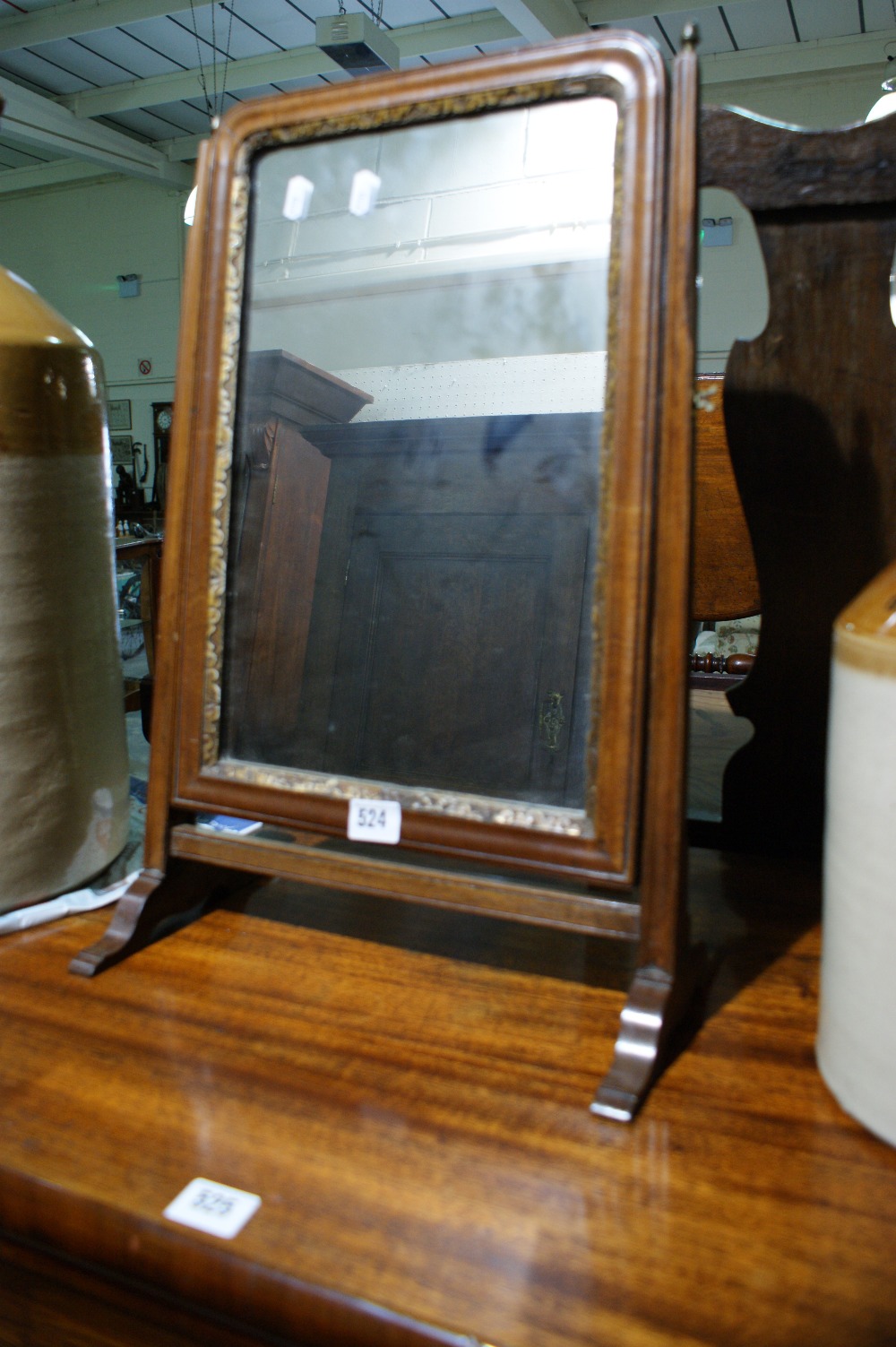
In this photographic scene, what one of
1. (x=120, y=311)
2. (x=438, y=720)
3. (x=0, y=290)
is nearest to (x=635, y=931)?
(x=438, y=720)

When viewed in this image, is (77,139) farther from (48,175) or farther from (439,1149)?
(439,1149)

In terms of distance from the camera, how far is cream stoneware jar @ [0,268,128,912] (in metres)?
0.83

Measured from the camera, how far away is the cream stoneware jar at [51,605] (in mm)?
831

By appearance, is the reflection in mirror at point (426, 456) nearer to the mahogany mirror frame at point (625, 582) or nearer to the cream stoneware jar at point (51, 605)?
the mahogany mirror frame at point (625, 582)

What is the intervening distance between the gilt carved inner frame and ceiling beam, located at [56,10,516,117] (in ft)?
15.2

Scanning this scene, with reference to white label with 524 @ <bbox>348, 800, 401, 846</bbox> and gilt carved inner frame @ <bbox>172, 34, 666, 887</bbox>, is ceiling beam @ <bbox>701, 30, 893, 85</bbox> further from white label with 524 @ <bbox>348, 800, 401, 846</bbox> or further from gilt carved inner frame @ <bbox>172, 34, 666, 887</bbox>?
white label with 524 @ <bbox>348, 800, 401, 846</bbox>

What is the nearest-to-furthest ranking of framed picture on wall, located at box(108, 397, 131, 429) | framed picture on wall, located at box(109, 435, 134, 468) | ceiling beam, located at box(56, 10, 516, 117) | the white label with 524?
the white label with 524
ceiling beam, located at box(56, 10, 516, 117)
framed picture on wall, located at box(109, 435, 134, 468)
framed picture on wall, located at box(108, 397, 131, 429)

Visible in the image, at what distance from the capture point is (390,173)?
29.2 inches

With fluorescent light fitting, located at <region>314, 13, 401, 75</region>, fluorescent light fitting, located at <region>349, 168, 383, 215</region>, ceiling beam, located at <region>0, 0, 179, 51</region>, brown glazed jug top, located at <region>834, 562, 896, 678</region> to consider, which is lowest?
brown glazed jug top, located at <region>834, 562, 896, 678</region>

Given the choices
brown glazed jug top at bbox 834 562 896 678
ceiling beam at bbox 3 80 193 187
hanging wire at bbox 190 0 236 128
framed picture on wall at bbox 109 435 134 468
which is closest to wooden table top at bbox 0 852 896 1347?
brown glazed jug top at bbox 834 562 896 678

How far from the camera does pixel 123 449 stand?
7.09m

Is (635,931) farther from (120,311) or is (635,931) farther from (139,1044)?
(120,311)

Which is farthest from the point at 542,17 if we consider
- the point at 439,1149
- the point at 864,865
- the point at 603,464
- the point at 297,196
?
the point at 439,1149

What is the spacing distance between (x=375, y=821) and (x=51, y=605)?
377 mm
